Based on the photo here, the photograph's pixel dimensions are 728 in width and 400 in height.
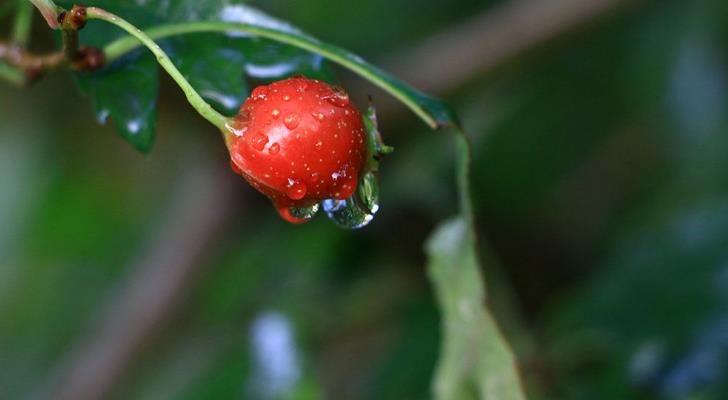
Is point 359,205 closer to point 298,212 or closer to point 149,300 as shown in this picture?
point 298,212

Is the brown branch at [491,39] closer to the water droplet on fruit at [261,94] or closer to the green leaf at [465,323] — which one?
the green leaf at [465,323]

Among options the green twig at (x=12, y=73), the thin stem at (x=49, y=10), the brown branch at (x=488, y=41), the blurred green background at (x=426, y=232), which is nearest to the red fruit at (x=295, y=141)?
the thin stem at (x=49, y=10)

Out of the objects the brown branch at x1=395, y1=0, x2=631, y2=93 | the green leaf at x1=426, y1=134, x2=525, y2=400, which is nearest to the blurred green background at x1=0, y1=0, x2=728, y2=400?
the brown branch at x1=395, y1=0, x2=631, y2=93

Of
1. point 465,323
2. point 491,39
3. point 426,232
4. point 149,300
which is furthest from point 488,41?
point 465,323

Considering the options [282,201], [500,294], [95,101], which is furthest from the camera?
[500,294]

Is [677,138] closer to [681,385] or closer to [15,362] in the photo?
[681,385]

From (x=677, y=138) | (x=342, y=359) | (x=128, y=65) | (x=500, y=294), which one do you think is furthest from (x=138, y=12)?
(x=677, y=138)
